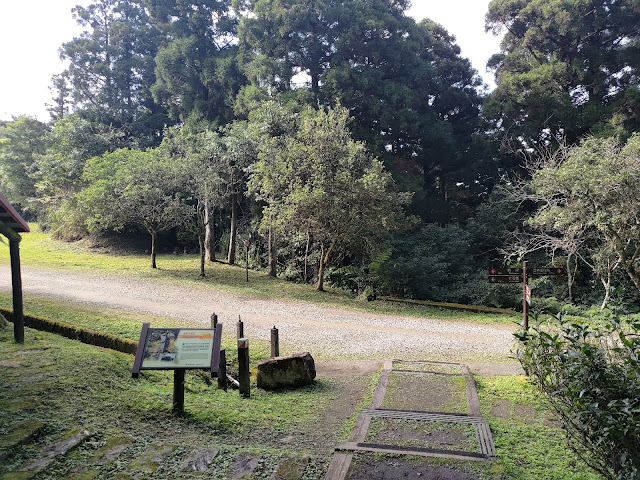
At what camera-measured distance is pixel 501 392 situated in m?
6.73

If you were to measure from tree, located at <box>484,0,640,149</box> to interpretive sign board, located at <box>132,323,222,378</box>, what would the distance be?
17.5m

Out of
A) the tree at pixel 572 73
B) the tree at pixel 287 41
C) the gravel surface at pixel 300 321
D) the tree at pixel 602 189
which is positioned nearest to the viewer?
the gravel surface at pixel 300 321

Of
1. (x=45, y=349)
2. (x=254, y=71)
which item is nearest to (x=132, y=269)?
(x=254, y=71)

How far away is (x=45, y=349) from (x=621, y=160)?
12.5m

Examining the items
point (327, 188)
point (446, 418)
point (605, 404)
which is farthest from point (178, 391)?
point (327, 188)

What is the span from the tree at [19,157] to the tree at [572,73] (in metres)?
27.0

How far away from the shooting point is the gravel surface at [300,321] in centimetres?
960

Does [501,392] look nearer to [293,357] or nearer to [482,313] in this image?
[293,357]

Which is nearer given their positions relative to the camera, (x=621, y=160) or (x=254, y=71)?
(x=621, y=160)

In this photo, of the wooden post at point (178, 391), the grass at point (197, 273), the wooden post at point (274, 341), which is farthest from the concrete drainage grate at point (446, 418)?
the grass at point (197, 273)

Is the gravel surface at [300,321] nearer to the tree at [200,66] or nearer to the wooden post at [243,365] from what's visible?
the wooden post at [243,365]

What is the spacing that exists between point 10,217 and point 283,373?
16.3 feet

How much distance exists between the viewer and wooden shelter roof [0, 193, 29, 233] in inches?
265

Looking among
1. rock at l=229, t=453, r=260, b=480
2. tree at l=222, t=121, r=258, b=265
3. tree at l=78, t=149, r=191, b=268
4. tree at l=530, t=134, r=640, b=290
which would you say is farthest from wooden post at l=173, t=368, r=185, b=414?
tree at l=222, t=121, r=258, b=265
